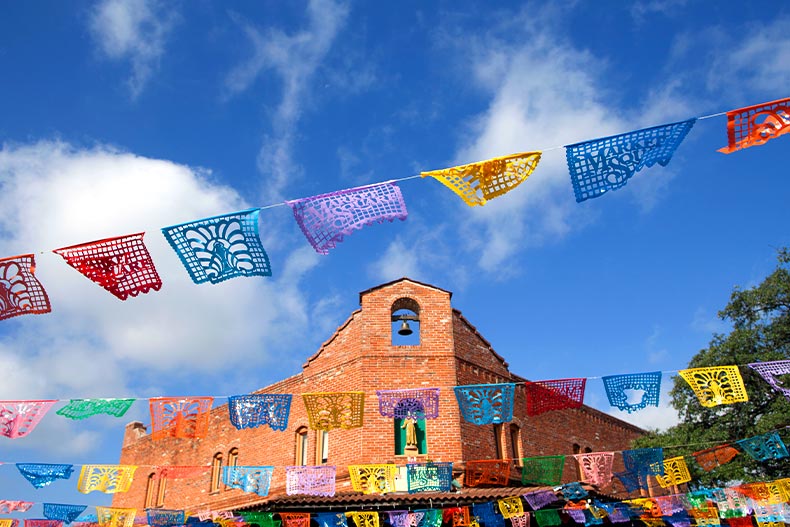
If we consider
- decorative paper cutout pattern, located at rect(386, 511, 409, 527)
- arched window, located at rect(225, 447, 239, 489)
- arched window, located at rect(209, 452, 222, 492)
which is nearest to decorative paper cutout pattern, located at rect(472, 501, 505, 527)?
decorative paper cutout pattern, located at rect(386, 511, 409, 527)

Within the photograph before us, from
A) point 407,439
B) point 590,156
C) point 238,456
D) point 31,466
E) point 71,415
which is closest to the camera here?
point 590,156

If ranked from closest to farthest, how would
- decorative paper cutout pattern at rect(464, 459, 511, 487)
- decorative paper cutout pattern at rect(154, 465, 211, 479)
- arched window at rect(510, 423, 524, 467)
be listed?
decorative paper cutout pattern at rect(464, 459, 511, 487)
decorative paper cutout pattern at rect(154, 465, 211, 479)
arched window at rect(510, 423, 524, 467)

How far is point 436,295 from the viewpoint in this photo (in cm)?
1680

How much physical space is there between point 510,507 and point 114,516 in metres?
8.86

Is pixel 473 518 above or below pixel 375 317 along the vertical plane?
below

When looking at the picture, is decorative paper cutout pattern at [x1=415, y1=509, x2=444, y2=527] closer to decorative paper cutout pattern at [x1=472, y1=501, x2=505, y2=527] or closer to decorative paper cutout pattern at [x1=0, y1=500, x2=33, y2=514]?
decorative paper cutout pattern at [x1=472, y1=501, x2=505, y2=527]

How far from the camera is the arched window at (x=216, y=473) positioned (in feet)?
63.4

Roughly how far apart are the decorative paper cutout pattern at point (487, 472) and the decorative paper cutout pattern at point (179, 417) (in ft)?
19.9

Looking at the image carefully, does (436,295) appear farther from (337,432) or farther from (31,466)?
(31,466)

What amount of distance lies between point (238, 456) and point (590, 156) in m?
15.3

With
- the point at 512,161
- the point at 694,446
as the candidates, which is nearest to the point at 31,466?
the point at 512,161

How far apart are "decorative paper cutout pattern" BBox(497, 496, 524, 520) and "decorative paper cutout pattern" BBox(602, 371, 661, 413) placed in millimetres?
3087

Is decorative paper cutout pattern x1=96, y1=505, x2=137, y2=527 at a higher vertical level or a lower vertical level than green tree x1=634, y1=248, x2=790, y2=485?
lower

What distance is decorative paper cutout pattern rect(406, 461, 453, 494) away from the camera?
12.7 m
